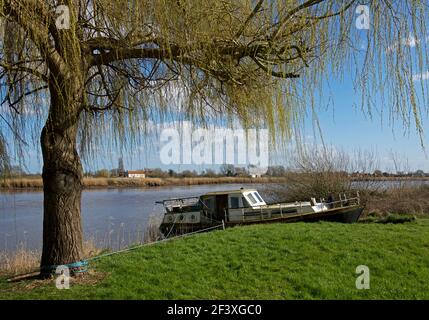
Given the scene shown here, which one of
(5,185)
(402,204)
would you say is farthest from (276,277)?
(402,204)

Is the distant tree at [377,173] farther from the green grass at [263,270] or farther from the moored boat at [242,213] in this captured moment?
the green grass at [263,270]

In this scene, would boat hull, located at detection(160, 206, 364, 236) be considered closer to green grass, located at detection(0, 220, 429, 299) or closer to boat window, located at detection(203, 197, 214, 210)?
boat window, located at detection(203, 197, 214, 210)

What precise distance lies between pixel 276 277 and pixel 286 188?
16709 mm

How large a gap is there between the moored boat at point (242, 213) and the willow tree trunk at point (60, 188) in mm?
9500

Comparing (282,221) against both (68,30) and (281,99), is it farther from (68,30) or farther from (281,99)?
(68,30)

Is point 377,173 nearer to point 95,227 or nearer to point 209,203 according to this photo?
point 209,203

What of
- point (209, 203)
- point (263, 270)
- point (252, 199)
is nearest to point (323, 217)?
point (252, 199)

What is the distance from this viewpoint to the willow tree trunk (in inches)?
191

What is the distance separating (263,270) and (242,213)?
30.7ft

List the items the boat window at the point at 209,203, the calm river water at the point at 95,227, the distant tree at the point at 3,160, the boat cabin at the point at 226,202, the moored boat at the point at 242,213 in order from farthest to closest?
the boat window at the point at 209,203
the boat cabin at the point at 226,202
the moored boat at the point at 242,213
the calm river water at the point at 95,227
the distant tree at the point at 3,160

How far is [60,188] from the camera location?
4930 mm

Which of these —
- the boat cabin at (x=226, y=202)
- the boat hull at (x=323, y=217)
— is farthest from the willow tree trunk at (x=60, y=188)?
the boat cabin at (x=226, y=202)

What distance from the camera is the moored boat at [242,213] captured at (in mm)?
14688

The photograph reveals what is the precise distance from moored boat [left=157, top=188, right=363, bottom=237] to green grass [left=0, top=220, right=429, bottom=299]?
5943 millimetres
